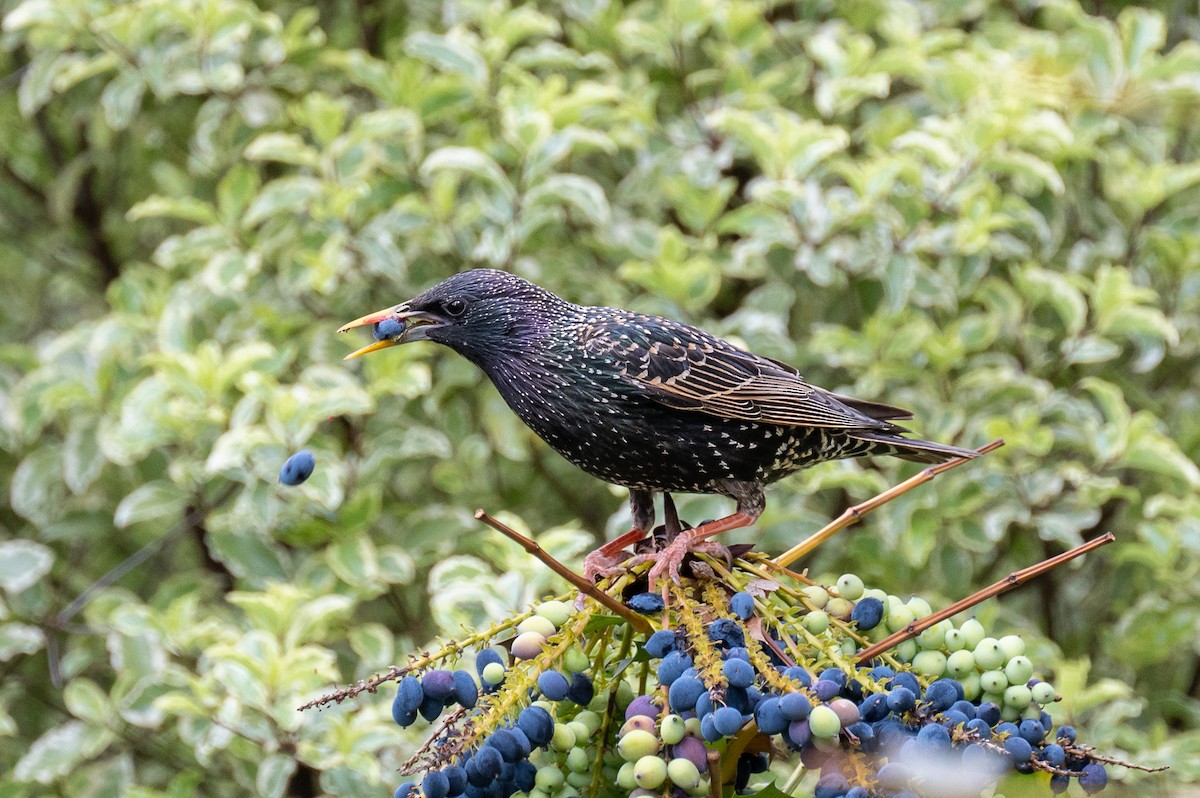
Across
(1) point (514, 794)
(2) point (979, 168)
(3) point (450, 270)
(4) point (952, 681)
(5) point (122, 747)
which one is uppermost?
(4) point (952, 681)

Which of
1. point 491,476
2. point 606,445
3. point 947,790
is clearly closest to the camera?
point 947,790

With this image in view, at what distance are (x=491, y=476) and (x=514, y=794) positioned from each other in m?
2.31

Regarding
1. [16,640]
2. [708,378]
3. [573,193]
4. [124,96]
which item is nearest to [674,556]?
[708,378]

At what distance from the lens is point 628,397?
1.74 meters

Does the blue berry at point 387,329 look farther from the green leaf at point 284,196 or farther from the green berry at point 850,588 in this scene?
the green leaf at point 284,196

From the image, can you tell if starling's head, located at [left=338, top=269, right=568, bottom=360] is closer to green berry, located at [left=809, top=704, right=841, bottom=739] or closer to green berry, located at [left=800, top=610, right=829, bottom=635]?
green berry, located at [left=800, top=610, right=829, bottom=635]

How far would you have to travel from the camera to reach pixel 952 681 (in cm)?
128

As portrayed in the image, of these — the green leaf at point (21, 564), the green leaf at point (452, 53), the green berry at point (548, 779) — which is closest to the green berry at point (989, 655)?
the green berry at point (548, 779)

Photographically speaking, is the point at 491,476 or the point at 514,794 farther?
the point at 491,476

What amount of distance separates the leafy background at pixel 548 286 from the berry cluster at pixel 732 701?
4.51ft

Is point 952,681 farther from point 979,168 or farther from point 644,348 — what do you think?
point 979,168

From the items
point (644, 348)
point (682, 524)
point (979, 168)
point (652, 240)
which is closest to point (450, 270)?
point (652, 240)

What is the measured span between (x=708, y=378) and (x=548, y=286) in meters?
1.57

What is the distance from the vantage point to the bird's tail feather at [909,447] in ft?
5.98
